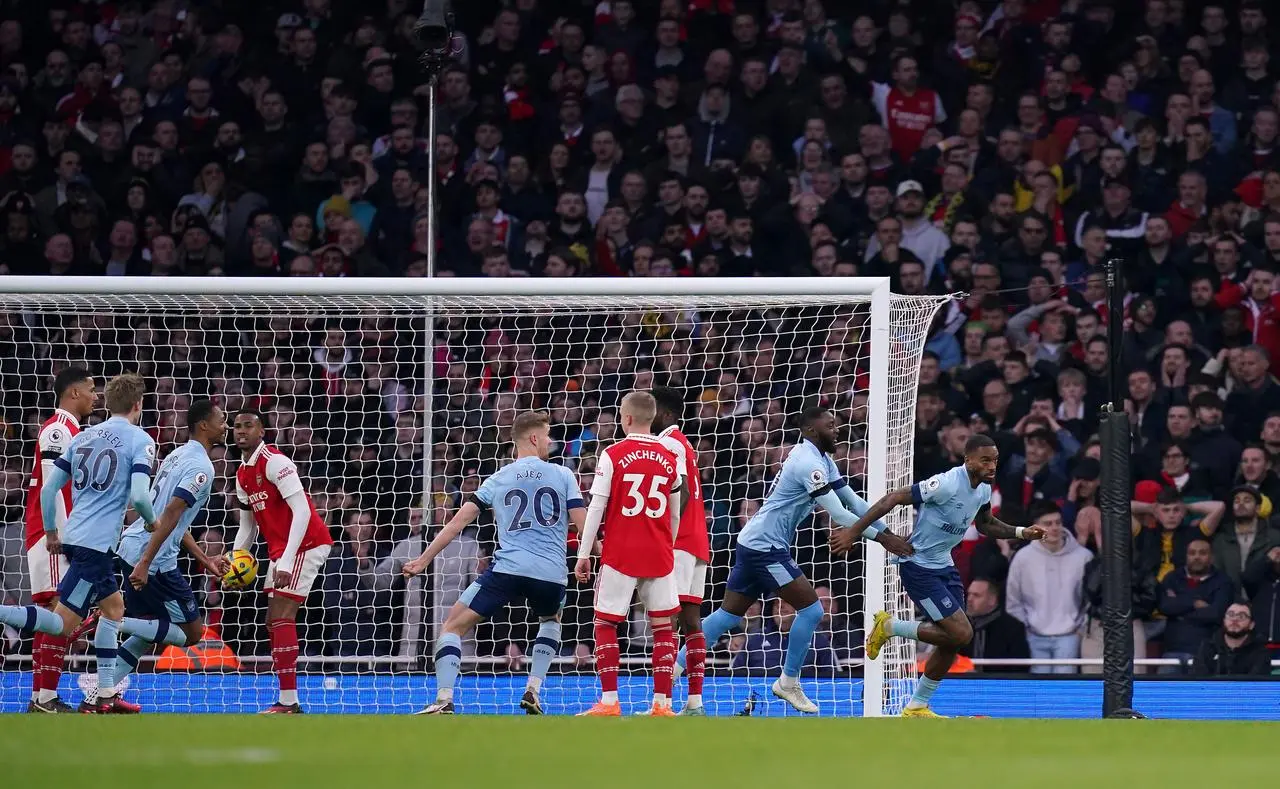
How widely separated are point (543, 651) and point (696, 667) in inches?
34.1

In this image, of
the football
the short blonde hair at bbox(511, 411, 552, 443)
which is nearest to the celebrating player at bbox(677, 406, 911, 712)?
the short blonde hair at bbox(511, 411, 552, 443)

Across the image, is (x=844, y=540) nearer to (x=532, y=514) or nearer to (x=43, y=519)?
(x=532, y=514)

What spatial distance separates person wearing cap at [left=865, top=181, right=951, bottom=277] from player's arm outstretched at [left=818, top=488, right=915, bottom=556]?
4430 mm

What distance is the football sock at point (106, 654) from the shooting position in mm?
9406

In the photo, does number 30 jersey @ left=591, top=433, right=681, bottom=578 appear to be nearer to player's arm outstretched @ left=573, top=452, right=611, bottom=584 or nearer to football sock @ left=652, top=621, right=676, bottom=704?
player's arm outstretched @ left=573, top=452, right=611, bottom=584

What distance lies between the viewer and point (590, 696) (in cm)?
1078

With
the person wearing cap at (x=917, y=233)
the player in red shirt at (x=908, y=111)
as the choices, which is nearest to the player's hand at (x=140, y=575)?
the person wearing cap at (x=917, y=233)

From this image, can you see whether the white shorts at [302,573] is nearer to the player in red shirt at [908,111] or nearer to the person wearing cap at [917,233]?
the person wearing cap at [917,233]

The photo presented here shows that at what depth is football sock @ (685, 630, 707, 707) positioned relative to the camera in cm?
971

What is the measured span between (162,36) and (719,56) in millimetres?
5082

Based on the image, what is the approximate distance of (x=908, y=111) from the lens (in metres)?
14.6

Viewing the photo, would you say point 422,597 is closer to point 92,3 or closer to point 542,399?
point 542,399

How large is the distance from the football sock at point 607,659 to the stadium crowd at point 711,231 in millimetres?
2038

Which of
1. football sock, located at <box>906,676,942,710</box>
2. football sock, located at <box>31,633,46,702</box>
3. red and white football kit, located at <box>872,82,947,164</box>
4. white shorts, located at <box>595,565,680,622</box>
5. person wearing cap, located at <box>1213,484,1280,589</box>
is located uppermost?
red and white football kit, located at <box>872,82,947,164</box>
